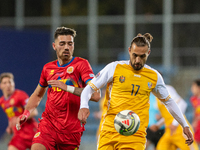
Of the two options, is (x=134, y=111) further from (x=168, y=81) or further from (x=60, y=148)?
(x=168, y=81)

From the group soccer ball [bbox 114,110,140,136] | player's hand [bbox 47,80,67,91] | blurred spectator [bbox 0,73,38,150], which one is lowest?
blurred spectator [bbox 0,73,38,150]

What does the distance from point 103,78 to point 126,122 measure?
582 mm

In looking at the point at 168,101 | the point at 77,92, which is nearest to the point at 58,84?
the point at 77,92

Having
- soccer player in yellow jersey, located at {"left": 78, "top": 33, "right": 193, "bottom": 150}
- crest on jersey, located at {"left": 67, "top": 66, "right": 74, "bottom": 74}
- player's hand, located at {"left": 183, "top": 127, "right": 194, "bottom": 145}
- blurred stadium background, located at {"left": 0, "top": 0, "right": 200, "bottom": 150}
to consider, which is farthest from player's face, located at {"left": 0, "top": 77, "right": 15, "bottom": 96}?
blurred stadium background, located at {"left": 0, "top": 0, "right": 200, "bottom": 150}

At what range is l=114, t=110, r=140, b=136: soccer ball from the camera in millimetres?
4473

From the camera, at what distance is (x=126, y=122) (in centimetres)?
446

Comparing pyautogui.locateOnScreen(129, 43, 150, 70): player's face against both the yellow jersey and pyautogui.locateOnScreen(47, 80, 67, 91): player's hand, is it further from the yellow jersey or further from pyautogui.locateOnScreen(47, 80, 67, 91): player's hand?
pyautogui.locateOnScreen(47, 80, 67, 91): player's hand

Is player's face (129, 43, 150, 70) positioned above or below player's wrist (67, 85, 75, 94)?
above

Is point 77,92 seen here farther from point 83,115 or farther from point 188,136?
point 188,136

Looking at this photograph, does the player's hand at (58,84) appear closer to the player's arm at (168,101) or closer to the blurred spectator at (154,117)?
the player's arm at (168,101)

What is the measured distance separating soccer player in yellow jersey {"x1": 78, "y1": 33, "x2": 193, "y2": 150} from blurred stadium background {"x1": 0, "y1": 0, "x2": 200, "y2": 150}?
418 inches

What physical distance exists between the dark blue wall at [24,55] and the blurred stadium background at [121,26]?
3.43 feet

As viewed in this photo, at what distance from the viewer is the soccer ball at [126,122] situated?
14.7ft

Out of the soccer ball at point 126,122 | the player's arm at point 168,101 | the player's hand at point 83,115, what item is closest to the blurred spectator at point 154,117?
the player's arm at point 168,101
